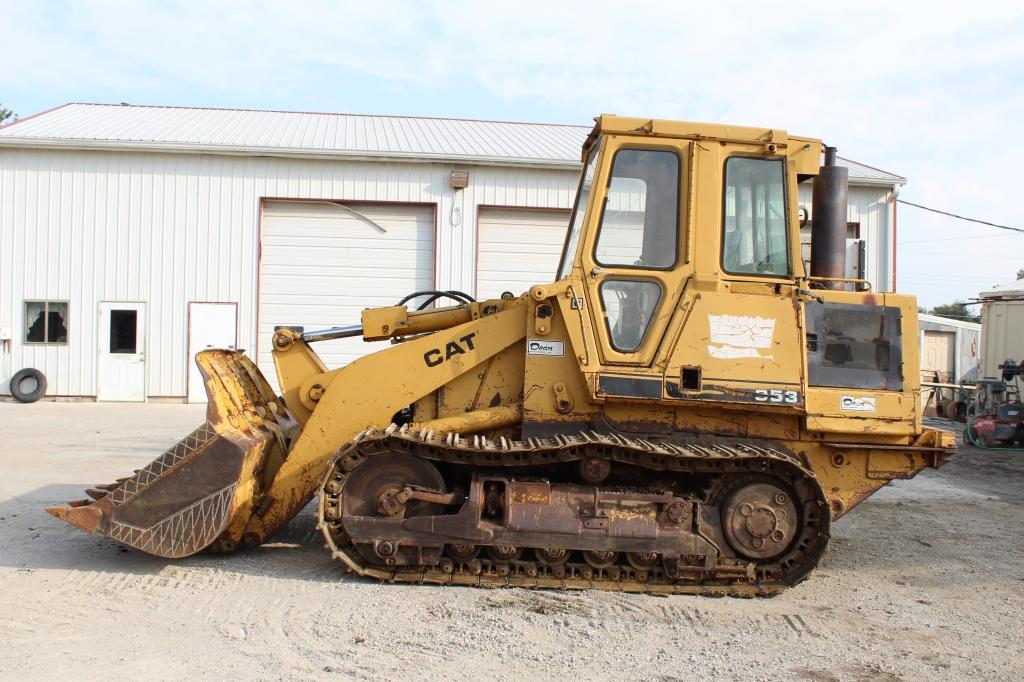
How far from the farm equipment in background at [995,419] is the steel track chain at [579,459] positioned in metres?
11.6

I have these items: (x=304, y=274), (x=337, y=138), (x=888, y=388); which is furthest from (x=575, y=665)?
(x=337, y=138)

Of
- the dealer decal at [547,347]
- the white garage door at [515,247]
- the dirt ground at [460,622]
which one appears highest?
the white garage door at [515,247]

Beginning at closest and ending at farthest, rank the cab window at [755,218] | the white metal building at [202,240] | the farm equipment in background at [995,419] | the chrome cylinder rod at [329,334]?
the cab window at [755,218]
the chrome cylinder rod at [329,334]
the farm equipment in background at [995,419]
the white metal building at [202,240]

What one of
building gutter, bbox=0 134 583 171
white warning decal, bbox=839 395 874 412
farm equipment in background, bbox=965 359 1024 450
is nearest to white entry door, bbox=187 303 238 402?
building gutter, bbox=0 134 583 171

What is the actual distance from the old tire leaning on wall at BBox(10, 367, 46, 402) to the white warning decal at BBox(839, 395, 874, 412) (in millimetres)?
→ 17287

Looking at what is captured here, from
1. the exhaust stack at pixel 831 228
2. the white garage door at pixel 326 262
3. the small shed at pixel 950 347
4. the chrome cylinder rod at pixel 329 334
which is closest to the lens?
the exhaust stack at pixel 831 228

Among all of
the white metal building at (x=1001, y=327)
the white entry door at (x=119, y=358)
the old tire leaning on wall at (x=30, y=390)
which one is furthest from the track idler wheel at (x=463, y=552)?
the white metal building at (x=1001, y=327)

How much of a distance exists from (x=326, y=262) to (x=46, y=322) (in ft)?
19.9

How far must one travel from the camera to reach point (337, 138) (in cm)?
1994

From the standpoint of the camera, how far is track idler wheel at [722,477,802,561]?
5.67 m

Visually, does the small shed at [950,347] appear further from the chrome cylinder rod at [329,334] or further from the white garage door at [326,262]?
the chrome cylinder rod at [329,334]

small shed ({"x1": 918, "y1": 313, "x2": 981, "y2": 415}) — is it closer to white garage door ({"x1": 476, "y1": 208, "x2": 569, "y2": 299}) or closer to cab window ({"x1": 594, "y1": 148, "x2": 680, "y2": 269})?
white garage door ({"x1": 476, "y1": 208, "x2": 569, "y2": 299})

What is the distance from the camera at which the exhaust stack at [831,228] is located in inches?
247

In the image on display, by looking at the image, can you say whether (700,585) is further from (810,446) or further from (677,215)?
(677,215)
